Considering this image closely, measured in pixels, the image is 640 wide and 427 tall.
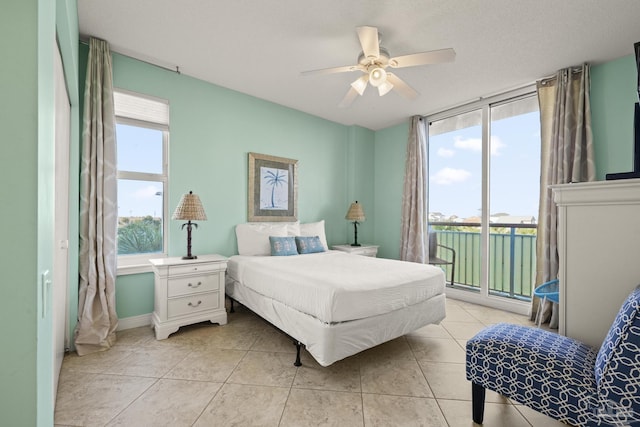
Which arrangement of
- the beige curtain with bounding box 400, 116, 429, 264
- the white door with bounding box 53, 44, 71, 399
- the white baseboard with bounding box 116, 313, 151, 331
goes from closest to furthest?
1. the white door with bounding box 53, 44, 71, 399
2. the white baseboard with bounding box 116, 313, 151, 331
3. the beige curtain with bounding box 400, 116, 429, 264

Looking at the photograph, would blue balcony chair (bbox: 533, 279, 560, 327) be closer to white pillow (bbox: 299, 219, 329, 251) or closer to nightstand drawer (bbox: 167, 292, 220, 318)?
white pillow (bbox: 299, 219, 329, 251)

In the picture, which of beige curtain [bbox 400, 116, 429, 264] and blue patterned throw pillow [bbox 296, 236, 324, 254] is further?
beige curtain [bbox 400, 116, 429, 264]

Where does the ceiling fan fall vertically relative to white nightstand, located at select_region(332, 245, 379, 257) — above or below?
above

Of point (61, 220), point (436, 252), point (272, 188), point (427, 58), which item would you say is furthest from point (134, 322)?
point (436, 252)

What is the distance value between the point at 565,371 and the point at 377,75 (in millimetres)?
2215

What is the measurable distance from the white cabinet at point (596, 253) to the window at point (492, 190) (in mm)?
2237

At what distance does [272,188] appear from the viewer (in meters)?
3.85

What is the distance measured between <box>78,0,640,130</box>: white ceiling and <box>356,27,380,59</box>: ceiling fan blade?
268mm

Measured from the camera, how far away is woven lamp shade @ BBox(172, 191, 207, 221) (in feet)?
9.05

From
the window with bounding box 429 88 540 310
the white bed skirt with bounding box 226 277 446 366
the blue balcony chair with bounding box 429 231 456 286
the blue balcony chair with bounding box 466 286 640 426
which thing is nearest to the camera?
the blue balcony chair with bounding box 466 286 640 426

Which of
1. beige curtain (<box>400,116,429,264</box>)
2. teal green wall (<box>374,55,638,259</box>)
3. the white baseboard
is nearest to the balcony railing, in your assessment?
beige curtain (<box>400,116,429,264</box>)

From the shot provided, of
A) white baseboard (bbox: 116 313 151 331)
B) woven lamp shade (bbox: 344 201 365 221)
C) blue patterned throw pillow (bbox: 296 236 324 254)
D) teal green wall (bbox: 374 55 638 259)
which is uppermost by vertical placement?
teal green wall (bbox: 374 55 638 259)

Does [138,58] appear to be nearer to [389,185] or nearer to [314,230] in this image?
[314,230]

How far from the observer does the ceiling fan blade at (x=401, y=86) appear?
2.40 meters
